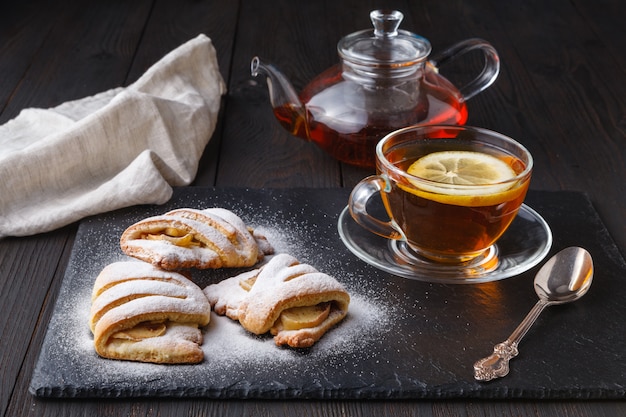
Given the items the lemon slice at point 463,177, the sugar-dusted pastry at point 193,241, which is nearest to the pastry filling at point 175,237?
the sugar-dusted pastry at point 193,241

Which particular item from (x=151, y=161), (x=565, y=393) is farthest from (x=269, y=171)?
(x=565, y=393)

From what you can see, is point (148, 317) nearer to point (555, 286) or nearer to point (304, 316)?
point (304, 316)

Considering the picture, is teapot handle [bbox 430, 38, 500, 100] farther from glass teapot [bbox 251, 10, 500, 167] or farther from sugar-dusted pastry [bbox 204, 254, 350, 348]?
sugar-dusted pastry [bbox 204, 254, 350, 348]

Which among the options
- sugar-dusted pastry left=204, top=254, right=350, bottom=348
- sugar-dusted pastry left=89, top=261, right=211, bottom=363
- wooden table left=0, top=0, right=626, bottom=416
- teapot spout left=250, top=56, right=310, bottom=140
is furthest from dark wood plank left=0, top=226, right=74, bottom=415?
teapot spout left=250, top=56, right=310, bottom=140

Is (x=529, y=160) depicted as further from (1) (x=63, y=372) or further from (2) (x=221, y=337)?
(1) (x=63, y=372)

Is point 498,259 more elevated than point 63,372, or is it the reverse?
point 63,372

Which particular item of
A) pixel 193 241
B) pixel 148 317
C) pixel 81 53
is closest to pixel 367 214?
pixel 193 241
